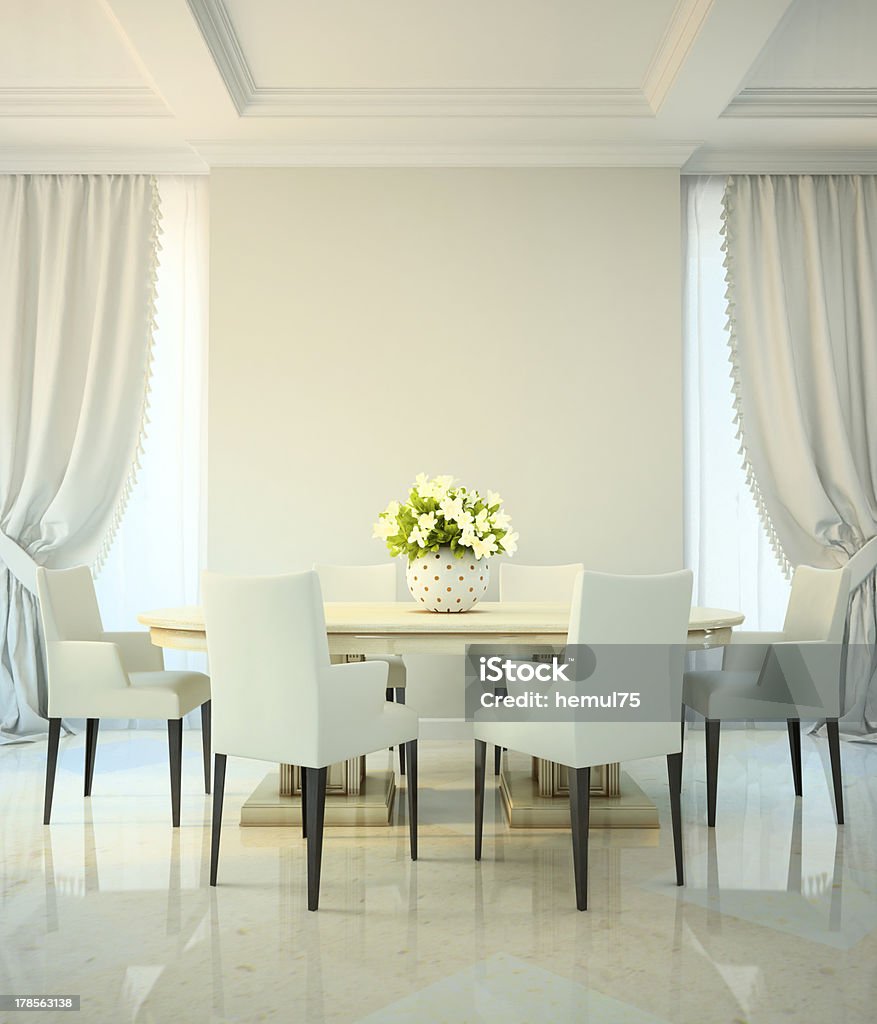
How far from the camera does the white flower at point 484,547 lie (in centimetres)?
303

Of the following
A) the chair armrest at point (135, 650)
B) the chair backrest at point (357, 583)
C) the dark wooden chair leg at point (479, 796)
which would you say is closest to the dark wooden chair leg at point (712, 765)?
the dark wooden chair leg at point (479, 796)

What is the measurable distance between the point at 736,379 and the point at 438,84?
213 cm

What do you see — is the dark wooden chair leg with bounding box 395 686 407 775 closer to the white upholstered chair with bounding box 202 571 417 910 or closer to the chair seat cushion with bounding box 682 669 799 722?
the white upholstered chair with bounding box 202 571 417 910

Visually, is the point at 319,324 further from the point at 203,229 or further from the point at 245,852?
the point at 245,852

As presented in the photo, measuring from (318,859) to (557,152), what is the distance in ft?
12.0

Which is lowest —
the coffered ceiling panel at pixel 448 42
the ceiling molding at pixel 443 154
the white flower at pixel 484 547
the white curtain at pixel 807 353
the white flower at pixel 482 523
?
the white flower at pixel 484 547

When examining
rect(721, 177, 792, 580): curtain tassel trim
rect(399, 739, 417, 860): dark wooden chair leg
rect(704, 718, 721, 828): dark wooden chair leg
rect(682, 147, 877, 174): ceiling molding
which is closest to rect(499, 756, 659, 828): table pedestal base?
rect(704, 718, 721, 828): dark wooden chair leg

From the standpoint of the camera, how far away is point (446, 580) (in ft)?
10.2

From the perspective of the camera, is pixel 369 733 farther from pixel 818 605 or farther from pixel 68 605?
pixel 818 605

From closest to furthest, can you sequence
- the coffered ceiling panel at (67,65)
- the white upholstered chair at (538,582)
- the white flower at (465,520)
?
the white flower at (465,520) < the coffered ceiling panel at (67,65) < the white upholstered chair at (538,582)

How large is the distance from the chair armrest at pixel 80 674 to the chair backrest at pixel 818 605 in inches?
97.8

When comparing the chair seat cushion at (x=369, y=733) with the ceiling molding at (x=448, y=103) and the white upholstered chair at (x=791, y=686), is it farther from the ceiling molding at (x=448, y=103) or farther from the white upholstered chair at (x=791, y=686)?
the ceiling molding at (x=448, y=103)

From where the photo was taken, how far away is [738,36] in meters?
3.54

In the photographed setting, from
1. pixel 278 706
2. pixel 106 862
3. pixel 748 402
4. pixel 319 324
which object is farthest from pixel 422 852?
pixel 748 402
